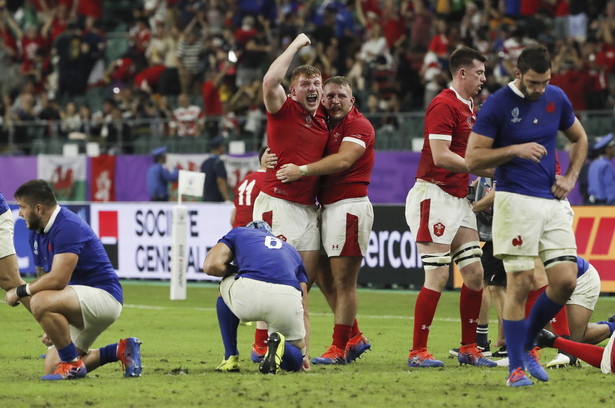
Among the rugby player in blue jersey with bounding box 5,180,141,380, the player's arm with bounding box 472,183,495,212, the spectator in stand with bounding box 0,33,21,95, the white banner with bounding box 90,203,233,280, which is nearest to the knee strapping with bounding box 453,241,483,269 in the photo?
the player's arm with bounding box 472,183,495,212

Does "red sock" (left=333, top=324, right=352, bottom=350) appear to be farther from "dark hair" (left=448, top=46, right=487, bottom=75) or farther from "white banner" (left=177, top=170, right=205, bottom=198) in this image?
"white banner" (left=177, top=170, right=205, bottom=198)

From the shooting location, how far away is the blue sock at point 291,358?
8648 mm

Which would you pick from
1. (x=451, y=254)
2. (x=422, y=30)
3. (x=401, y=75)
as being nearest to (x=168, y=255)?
(x=401, y=75)

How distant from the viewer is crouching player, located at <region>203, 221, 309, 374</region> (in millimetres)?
8586

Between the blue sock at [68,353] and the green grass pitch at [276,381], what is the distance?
20 centimetres

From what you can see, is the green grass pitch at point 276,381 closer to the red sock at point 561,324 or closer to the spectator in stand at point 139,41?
the red sock at point 561,324

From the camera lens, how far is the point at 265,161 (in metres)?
9.51

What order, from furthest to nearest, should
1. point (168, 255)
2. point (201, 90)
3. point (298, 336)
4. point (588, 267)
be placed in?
point (201, 90) < point (168, 255) < point (588, 267) < point (298, 336)

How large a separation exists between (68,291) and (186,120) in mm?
15455

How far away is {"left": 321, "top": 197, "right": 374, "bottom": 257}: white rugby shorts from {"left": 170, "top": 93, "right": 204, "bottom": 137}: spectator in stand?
558 inches

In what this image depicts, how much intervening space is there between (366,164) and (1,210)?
12.4 feet

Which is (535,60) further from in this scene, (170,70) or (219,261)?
(170,70)

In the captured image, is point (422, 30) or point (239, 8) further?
point (239, 8)

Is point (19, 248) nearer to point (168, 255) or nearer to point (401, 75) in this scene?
point (168, 255)
